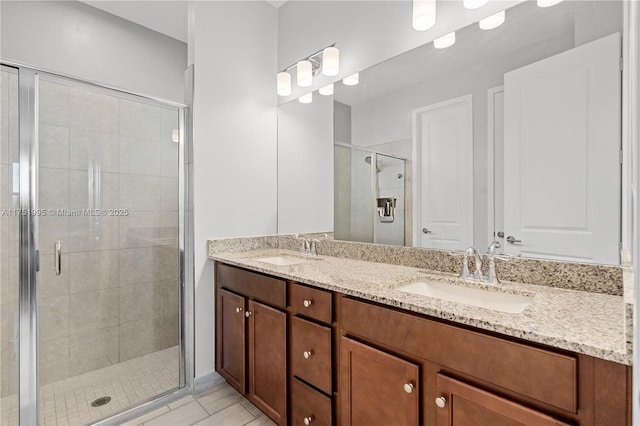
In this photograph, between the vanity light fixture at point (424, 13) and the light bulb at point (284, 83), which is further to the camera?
the light bulb at point (284, 83)

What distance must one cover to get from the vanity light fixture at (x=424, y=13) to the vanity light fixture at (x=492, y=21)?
0.75 ft

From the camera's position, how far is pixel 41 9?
7.19 feet

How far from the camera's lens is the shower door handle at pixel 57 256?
5.77 ft

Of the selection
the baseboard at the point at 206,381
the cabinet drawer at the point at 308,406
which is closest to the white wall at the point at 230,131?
the baseboard at the point at 206,381

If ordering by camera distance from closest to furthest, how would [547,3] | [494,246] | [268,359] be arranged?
[547,3] → [494,246] → [268,359]

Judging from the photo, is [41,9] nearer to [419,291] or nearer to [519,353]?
[419,291]

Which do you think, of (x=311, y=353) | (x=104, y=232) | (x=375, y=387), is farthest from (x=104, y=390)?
(x=375, y=387)

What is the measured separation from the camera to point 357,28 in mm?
2018

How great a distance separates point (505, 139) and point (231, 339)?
1855 millimetres

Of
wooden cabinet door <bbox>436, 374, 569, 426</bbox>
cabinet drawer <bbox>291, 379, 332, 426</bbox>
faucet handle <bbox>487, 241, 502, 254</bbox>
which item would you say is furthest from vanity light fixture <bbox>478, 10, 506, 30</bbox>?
cabinet drawer <bbox>291, 379, 332, 426</bbox>

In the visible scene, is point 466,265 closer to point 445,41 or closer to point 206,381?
point 445,41

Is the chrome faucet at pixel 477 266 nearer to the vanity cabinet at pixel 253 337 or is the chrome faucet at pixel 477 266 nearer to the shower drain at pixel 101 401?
the vanity cabinet at pixel 253 337

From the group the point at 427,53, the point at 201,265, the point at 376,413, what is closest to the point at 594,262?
the point at 376,413

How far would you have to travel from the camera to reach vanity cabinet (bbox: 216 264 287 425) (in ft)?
5.29
